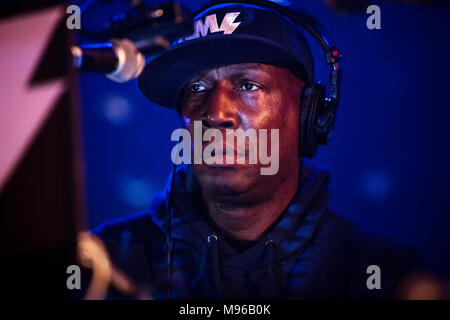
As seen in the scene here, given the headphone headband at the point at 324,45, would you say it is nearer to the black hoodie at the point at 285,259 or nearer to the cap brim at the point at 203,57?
the cap brim at the point at 203,57

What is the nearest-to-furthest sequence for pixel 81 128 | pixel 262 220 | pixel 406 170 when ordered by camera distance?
pixel 262 220, pixel 406 170, pixel 81 128

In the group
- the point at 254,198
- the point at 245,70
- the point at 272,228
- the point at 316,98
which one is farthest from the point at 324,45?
the point at 272,228

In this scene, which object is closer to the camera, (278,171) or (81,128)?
(278,171)

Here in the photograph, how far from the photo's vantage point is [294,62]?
4.17 feet

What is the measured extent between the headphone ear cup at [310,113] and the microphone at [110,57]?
2.08 ft

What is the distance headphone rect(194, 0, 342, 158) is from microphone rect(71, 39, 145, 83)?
569mm

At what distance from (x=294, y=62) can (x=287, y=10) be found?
0.65ft

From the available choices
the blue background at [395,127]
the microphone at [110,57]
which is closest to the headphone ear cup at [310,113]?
the blue background at [395,127]

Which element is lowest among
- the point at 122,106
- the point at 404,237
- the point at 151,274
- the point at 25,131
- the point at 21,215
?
the point at 151,274

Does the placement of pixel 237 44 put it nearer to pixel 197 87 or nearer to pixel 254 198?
pixel 197 87

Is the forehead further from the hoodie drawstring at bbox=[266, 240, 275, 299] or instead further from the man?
the hoodie drawstring at bbox=[266, 240, 275, 299]

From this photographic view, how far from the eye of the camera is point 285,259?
1.27 m

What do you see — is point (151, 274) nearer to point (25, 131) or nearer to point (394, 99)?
point (25, 131)

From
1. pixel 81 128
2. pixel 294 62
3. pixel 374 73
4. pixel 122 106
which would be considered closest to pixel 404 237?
pixel 374 73
